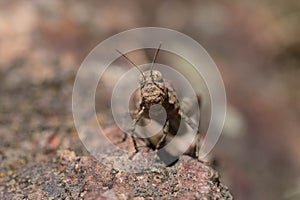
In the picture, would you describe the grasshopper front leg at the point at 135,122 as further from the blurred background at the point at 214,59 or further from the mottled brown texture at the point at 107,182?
the blurred background at the point at 214,59

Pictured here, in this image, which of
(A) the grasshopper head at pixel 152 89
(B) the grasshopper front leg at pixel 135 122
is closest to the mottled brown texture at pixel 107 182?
(B) the grasshopper front leg at pixel 135 122

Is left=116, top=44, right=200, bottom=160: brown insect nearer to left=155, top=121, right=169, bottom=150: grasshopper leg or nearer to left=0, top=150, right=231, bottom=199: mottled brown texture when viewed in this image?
left=155, top=121, right=169, bottom=150: grasshopper leg

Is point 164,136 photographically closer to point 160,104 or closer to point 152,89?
point 160,104

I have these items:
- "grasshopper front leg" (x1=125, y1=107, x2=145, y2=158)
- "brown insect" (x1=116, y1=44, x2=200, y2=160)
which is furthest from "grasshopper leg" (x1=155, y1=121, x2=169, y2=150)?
"grasshopper front leg" (x1=125, y1=107, x2=145, y2=158)

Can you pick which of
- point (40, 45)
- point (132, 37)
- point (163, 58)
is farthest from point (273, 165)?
point (40, 45)

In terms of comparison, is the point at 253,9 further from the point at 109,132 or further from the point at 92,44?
the point at 109,132
